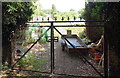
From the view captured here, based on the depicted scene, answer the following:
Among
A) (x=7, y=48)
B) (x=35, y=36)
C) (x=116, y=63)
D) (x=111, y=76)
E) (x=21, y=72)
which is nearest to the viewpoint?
(x=116, y=63)

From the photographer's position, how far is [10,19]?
3785 millimetres

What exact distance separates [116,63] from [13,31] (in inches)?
128

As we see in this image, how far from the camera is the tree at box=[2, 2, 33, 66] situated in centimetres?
371

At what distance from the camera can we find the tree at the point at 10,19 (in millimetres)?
3713

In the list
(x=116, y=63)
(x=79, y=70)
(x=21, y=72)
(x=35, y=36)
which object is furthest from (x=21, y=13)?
(x=35, y=36)

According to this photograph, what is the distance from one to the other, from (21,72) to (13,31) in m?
1.36

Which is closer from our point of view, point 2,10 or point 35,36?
point 2,10

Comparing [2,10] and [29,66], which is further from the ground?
[2,10]

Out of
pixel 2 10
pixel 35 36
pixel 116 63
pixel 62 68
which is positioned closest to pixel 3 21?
pixel 2 10

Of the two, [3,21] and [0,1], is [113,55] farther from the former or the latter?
[0,1]

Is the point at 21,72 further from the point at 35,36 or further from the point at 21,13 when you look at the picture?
the point at 35,36

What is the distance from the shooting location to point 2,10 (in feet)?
12.2

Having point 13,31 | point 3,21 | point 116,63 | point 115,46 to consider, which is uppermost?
point 3,21

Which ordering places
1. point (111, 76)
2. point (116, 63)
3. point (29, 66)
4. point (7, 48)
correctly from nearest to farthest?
point (116, 63)
point (111, 76)
point (7, 48)
point (29, 66)
